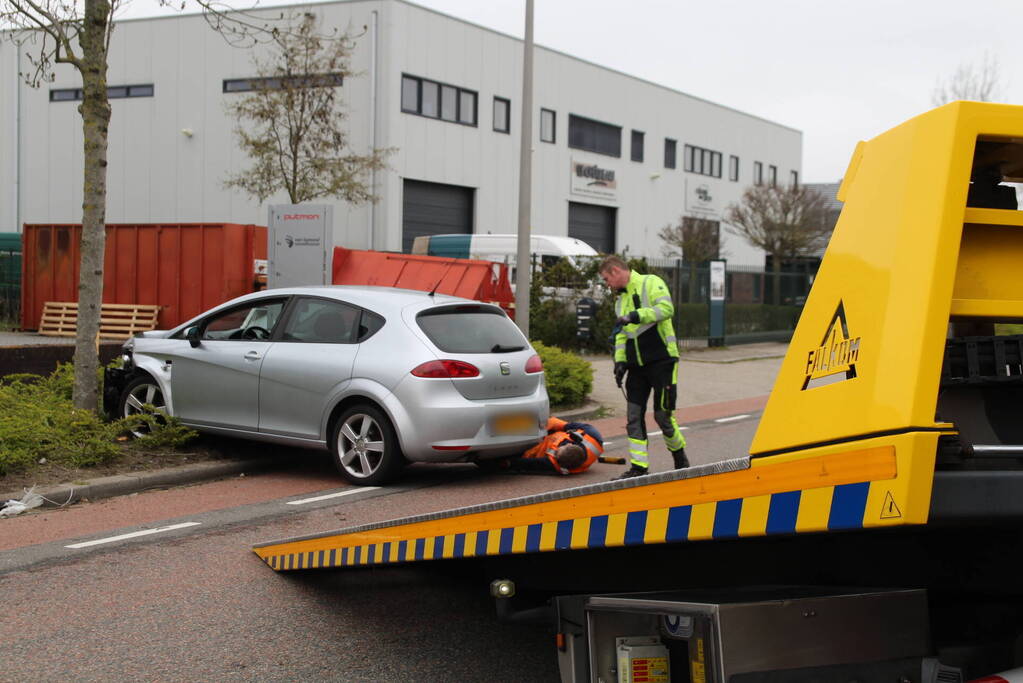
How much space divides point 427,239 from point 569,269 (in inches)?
312

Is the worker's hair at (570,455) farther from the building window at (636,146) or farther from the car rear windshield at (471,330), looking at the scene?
the building window at (636,146)

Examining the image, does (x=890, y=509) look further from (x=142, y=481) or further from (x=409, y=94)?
(x=409, y=94)

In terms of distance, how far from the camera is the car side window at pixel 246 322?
9.16 m

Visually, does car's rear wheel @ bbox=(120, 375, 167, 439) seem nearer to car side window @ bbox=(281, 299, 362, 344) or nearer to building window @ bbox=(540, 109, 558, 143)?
car side window @ bbox=(281, 299, 362, 344)

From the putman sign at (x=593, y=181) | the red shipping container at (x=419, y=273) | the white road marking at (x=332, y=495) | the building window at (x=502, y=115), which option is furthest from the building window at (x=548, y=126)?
the white road marking at (x=332, y=495)

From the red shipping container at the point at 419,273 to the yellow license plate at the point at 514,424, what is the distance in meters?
9.75

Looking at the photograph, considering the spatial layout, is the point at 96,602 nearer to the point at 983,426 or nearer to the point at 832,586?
the point at 832,586

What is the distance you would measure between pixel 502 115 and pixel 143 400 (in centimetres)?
2894

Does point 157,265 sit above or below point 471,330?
above

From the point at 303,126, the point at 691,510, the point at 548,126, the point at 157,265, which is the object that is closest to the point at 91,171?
the point at 691,510

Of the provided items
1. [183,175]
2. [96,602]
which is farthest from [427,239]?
[96,602]

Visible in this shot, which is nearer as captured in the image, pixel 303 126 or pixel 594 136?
pixel 303 126

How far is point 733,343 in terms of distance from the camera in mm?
27391

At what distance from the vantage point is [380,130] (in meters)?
32.6
